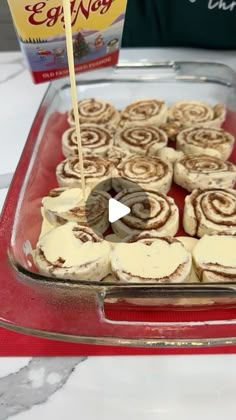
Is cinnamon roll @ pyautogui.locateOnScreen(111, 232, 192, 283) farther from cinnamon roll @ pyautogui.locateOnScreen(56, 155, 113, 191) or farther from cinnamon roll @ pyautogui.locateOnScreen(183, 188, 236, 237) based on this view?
cinnamon roll @ pyautogui.locateOnScreen(56, 155, 113, 191)

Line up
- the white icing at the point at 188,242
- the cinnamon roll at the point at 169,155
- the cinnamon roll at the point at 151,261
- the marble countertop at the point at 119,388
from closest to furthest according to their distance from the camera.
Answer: the marble countertop at the point at 119,388, the cinnamon roll at the point at 151,261, the white icing at the point at 188,242, the cinnamon roll at the point at 169,155

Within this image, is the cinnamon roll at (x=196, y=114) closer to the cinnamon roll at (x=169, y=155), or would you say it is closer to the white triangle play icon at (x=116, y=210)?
the cinnamon roll at (x=169, y=155)

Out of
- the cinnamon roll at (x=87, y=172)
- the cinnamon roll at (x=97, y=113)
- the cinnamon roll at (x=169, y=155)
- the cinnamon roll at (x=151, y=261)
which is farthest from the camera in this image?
the cinnamon roll at (x=97, y=113)

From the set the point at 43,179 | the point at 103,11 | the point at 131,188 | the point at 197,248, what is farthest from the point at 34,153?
the point at 197,248

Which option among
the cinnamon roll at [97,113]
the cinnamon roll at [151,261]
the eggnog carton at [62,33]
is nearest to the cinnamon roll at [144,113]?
the cinnamon roll at [97,113]

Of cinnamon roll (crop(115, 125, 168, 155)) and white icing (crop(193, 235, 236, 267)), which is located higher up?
cinnamon roll (crop(115, 125, 168, 155))

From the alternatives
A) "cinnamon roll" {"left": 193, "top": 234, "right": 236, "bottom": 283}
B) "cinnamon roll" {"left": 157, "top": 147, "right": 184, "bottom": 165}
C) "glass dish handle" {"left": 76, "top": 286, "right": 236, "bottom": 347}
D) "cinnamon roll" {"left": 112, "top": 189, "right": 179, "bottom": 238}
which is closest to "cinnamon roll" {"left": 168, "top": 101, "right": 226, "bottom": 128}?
"cinnamon roll" {"left": 157, "top": 147, "right": 184, "bottom": 165}
